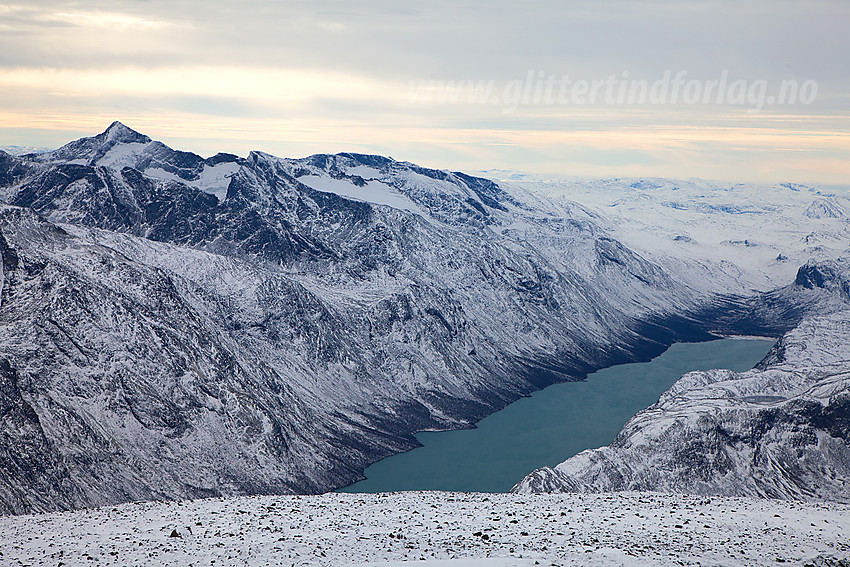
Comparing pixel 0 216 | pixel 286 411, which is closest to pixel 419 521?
pixel 286 411

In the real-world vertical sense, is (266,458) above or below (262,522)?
below

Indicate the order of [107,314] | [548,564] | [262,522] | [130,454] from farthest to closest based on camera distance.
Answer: [107,314]
[130,454]
[262,522]
[548,564]

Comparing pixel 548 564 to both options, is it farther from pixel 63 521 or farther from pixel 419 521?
pixel 63 521

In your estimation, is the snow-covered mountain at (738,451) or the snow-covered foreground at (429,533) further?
the snow-covered mountain at (738,451)

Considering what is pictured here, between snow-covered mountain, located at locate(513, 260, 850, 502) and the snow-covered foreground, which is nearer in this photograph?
the snow-covered foreground

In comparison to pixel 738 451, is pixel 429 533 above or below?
above

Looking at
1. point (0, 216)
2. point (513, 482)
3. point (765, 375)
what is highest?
point (0, 216)

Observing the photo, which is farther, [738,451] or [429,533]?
[738,451]

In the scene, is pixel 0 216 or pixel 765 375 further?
pixel 765 375
